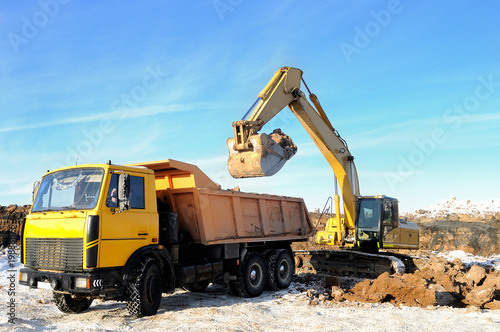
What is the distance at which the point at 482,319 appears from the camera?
7.94m

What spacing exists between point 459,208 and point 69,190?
5585 cm

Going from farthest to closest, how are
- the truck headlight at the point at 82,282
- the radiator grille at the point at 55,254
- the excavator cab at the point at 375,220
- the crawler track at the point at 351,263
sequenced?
the excavator cab at the point at 375,220
the crawler track at the point at 351,263
the radiator grille at the point at 55,254
the truck headlight at the point at 82,282

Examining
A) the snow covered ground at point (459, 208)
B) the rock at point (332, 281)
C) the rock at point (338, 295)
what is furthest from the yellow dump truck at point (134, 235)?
the snow covered ground at point (459, 208)

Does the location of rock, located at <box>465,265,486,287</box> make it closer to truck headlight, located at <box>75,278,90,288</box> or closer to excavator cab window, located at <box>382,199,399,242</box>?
excavator cab window, located at <box>382,199,399,242</box>

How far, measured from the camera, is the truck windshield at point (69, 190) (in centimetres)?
758

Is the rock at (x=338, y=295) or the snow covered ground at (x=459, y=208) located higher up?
the snow covered ground at (x=459, y=208)

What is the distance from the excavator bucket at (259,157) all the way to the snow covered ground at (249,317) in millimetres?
2995

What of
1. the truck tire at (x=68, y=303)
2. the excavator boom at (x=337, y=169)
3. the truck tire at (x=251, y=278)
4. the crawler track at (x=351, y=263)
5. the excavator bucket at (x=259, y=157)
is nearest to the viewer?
the truck tire at (x=68, y=303)

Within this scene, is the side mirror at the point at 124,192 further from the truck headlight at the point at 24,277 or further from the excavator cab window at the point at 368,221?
the excavator cab window at the point at 368,221

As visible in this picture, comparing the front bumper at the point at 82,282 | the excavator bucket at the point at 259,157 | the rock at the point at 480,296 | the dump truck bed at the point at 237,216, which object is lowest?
the rock at the point at 480,296

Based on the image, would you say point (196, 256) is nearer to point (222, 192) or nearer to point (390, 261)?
point (222, 192)

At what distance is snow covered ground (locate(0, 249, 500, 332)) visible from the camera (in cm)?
736

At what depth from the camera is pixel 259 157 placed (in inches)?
392

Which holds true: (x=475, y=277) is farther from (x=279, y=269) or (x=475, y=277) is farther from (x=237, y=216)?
(x=237, y=216)
